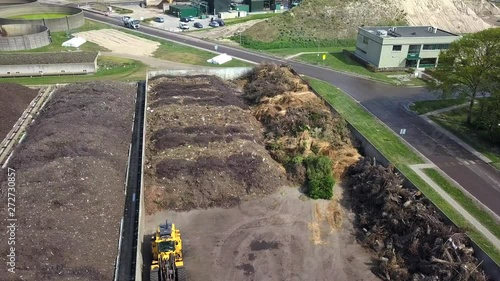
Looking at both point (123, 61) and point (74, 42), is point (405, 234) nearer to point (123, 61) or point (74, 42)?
point (123, 61)

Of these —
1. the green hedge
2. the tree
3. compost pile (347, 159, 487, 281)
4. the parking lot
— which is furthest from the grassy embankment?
compost pile (347, 159, 487, 281)

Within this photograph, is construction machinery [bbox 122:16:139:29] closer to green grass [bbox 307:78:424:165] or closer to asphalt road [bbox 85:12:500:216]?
asphalt road [bbox 85:12:500:216]

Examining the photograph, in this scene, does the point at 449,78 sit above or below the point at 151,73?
above

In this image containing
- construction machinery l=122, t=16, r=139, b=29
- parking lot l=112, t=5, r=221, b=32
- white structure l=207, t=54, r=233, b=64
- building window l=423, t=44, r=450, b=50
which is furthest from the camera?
parking lot l=112, t=5, r=221, b=32

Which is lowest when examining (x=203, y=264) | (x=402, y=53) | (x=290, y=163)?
(x=203, y=264)

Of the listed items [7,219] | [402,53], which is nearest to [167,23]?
[402,53]

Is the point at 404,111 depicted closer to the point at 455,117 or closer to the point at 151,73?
the point at 455,117
